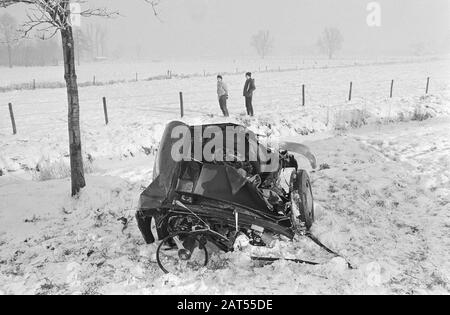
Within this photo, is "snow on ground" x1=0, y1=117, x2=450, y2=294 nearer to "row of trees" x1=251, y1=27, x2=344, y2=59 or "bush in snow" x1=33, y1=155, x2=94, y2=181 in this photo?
"bush in snow" x1=33, y1=155, x2=94, y2=181

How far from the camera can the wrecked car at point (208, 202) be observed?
4.41 metres

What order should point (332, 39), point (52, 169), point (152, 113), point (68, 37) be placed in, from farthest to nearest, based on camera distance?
point (332, 39)
point (152, 113)
point (52, 169)
point (68, 37)

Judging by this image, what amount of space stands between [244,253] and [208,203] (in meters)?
1.19

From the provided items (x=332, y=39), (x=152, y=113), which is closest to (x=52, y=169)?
(x=152, y=113)

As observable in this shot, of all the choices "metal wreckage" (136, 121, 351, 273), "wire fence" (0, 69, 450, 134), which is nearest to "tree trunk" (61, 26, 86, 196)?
"metal wreckage" (136, 121, 351, 273)

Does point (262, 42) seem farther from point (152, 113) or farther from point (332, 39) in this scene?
point (152, 113)

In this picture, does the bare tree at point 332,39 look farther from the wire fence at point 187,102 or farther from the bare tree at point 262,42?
the wire fence at point 187,102

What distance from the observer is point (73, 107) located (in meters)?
7.40

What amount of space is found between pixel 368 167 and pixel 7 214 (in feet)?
25.0

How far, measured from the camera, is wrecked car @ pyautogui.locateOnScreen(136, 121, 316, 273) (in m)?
4.41

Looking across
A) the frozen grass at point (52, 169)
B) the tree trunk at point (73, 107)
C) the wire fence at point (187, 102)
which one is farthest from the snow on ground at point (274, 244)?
the wire fence at point (187, 102)

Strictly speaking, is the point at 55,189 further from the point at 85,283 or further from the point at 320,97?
the point at 320,97

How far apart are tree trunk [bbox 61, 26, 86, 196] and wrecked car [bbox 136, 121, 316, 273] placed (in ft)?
10.1
